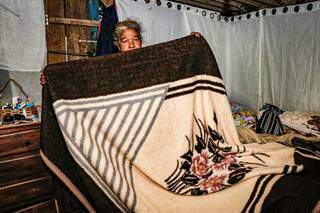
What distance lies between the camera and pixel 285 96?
3586 mm

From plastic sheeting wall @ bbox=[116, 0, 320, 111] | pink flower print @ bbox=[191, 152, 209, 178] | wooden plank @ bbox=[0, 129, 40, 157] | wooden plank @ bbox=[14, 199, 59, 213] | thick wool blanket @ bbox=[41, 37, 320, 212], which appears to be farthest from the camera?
plastic sheeting wall @ bbox=[116, 0, 320, 111]

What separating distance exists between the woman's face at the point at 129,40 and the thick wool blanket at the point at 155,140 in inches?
23.9

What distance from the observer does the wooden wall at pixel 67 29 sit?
2529mm

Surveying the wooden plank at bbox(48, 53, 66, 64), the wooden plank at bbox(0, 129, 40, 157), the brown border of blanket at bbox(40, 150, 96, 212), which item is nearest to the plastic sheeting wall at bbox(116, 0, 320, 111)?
the wooden plank at bbox(48, 53, 66, 64)

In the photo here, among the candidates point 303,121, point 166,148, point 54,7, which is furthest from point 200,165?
point 54,7

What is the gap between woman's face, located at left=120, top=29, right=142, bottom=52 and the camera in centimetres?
194

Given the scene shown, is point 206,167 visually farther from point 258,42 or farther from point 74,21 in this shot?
point 258,42

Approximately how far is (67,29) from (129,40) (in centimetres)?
107

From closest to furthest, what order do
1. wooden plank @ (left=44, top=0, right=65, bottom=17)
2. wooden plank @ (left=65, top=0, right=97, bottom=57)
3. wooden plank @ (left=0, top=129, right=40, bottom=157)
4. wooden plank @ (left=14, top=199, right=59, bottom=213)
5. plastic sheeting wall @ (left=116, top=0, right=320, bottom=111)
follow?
wooden plank @ (left=0, top=129, right=40, bottom=157)
wooden plank @ (left=14, top=199, right=59, bottom=213)
wooden plank @ (left=44, top=0, right=65, bottom=17)
wooden plank @ (left=65, top=0, right=97, bottom=57)
plastic sheeting wall @ (left=116, top=0, right=320, bottom=111)

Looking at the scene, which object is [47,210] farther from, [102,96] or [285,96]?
[285,96]

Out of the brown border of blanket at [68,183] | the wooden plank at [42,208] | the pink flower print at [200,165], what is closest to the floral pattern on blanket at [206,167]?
the pink flower print at [200,165]

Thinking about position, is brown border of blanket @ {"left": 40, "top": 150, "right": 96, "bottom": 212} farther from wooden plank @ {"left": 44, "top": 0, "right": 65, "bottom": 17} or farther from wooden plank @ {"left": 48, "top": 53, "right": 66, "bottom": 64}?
wooden plank @ {"left": 44, "top": 0, "right": 65, "bottom": 17}

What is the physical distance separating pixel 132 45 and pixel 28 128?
3.27ft

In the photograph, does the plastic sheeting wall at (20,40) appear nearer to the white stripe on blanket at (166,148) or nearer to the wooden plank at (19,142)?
the wooden plank at (19,142)
